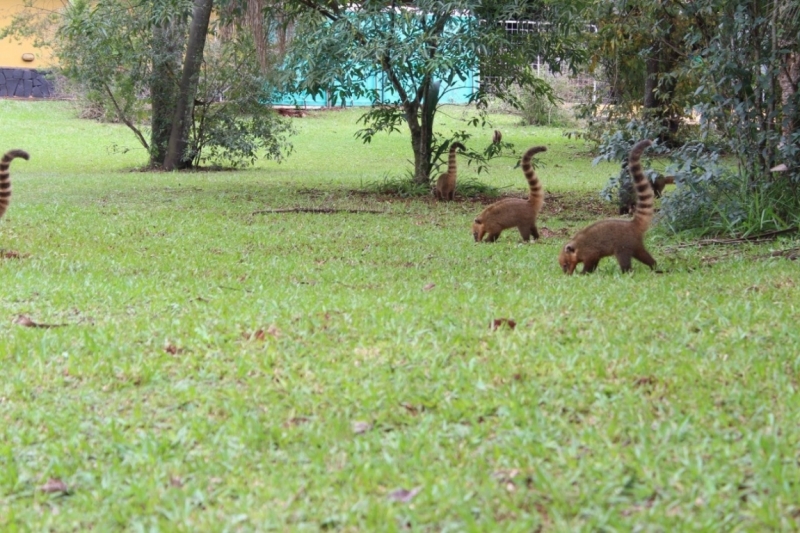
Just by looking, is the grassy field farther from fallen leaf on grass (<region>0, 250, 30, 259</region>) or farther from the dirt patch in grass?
the dirt patch in grass

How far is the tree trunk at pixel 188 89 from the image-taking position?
17281 millimetres

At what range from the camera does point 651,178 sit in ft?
30.8

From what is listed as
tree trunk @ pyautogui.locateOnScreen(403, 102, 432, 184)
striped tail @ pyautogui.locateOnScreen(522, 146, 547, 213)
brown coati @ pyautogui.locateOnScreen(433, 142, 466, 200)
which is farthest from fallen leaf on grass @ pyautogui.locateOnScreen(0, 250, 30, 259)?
tree trunk @ pyautogui.locateOnScreen(403, 102, 432, 184)

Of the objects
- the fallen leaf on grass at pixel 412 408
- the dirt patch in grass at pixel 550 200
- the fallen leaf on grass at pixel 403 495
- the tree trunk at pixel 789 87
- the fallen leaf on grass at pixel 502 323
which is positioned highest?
the tree trunk at pixel 789 87

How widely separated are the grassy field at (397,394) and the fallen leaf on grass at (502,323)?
42 mm

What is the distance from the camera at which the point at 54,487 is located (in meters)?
3.55

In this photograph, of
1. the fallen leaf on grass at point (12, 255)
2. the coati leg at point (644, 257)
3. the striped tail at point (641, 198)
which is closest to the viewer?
the striped tail at point (641, 198)

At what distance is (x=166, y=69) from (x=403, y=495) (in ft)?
55.2

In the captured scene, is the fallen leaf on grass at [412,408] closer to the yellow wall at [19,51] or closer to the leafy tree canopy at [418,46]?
the leafy tree canopy at [418,46]

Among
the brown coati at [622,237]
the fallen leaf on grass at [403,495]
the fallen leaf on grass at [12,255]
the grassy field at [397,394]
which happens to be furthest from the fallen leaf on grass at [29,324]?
the brown coati at [622,237]

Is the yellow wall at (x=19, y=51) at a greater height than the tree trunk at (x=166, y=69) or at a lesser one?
greater

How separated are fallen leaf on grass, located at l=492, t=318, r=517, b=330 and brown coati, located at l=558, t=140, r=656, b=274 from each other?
2.02m

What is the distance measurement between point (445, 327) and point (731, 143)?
5484 mm

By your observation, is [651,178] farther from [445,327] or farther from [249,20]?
[249,20]
